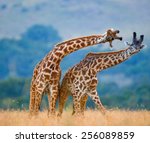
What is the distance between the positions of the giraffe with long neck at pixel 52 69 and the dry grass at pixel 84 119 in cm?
10

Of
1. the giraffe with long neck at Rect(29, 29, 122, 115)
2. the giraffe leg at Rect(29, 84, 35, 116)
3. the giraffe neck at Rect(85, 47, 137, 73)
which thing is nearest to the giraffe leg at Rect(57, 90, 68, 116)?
the giraffe with long neck at Rect(29, 29, 122, 115)

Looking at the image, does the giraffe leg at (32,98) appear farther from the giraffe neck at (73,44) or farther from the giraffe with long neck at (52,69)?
the giraffe neck at (73,44)

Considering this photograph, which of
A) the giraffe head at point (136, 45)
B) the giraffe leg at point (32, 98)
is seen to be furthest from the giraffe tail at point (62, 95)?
the giraffe head at point (136, 45)

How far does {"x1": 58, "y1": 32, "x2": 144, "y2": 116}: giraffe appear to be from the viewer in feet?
19.5

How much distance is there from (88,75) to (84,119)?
1.16ft

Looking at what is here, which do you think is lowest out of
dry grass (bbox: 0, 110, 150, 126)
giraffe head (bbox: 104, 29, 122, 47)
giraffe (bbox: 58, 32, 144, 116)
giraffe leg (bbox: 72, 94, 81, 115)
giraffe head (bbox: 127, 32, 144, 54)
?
dry grass (bbox: 0, 110, 150, 126)

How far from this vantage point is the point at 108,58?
6055 mm

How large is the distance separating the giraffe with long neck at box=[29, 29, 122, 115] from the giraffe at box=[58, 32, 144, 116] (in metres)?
0.11

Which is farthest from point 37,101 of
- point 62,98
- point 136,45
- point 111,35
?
point 136,45

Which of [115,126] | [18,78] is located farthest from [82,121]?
[18,78]

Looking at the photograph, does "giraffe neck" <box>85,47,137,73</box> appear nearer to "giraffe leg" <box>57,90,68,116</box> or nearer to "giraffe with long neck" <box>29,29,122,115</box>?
"giraffe with long neck" <box>29,29,122,115</box>

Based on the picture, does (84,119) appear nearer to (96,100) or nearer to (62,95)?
(96,100)

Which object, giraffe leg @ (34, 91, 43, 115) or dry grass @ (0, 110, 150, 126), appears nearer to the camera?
dry grass @ (0, 110, 150, 126)

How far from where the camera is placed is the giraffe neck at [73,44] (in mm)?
5992
